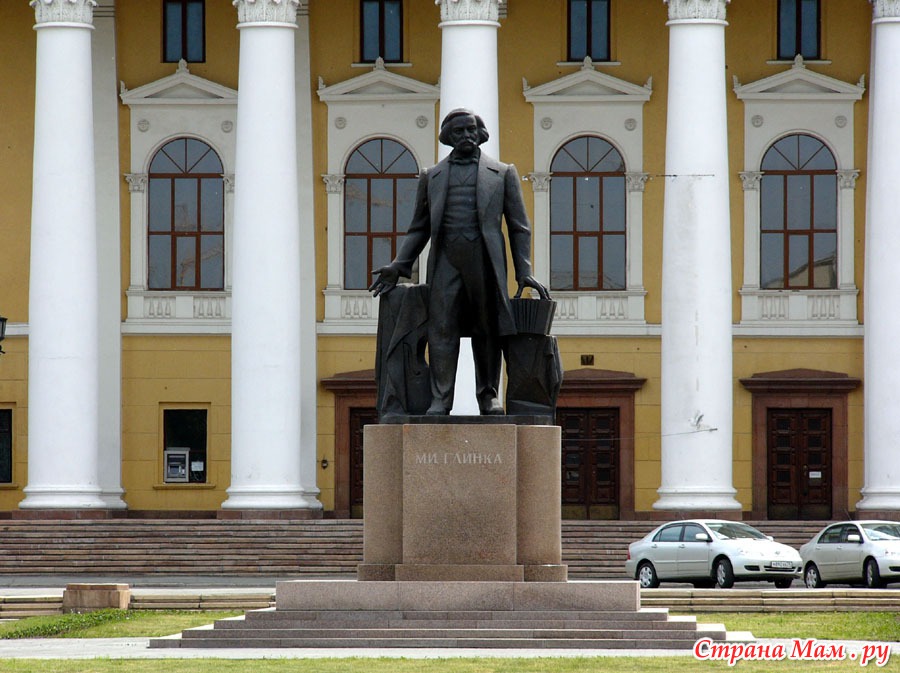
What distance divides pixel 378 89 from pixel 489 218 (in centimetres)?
2665

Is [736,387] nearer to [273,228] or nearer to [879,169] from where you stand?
[879,169]

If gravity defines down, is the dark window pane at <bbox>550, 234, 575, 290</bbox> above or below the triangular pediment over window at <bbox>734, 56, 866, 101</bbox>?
below

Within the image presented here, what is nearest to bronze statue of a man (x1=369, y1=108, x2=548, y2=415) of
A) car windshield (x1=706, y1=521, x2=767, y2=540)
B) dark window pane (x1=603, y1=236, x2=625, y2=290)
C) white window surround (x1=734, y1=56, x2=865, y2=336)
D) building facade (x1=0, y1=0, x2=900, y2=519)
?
car windshield (x1=706, y1=521, x2=767, y2=540)

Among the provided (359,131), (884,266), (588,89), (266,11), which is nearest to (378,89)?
(359,131)

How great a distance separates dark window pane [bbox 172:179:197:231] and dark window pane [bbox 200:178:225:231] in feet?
0.56

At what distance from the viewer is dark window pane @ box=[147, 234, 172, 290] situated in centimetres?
4512

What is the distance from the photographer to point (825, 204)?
1741 inches

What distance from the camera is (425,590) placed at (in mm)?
17922

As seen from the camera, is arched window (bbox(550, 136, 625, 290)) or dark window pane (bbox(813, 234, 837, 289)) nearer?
dark window pane (bbox(813, 234, 837, 289))

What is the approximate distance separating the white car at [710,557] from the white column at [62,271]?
12158 mm

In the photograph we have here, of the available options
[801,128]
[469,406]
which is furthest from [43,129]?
[801,128]

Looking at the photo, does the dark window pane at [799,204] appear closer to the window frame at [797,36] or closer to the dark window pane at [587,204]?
the window frame at [797,36]

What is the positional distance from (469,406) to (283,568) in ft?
15.6

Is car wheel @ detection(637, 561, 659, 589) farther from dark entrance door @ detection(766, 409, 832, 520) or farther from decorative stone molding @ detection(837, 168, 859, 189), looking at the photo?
decorative stone molding @ detection(837, 168, 859, 189)
